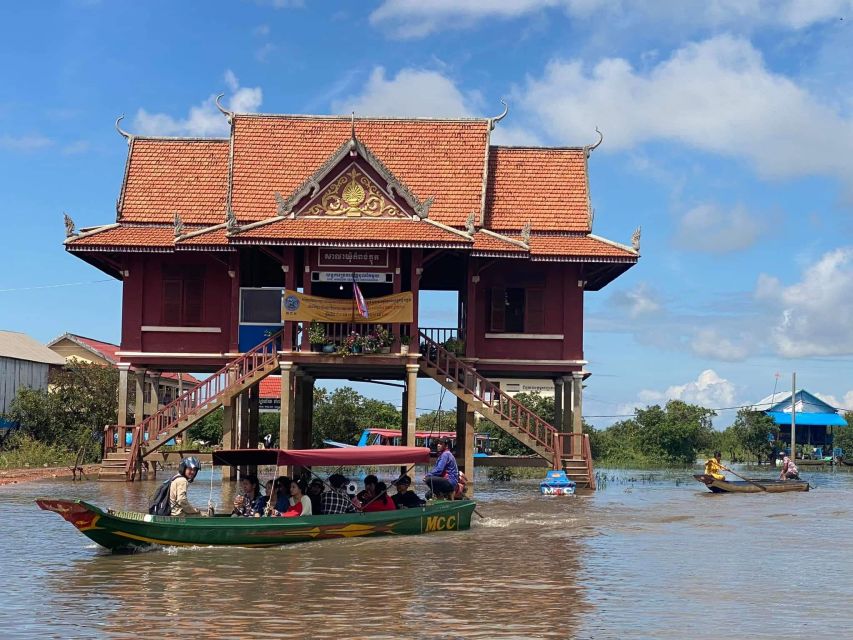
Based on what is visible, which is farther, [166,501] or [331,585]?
[166,501]

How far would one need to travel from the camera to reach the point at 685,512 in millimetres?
24688

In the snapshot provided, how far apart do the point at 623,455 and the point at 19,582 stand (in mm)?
49050

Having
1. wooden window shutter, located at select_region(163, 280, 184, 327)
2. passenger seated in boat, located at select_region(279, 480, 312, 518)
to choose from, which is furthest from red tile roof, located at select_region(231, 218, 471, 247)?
passenger seated in boat, located at select_region(279, 480, 312, 518)

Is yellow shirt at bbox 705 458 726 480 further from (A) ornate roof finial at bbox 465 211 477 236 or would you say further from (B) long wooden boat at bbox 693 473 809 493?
(A) ornate roof finial at bbox 465 211 477 236

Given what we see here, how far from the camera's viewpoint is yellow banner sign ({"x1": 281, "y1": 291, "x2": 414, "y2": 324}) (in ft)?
92.3

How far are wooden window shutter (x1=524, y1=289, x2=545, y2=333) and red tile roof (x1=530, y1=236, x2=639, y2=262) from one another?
1.29 m

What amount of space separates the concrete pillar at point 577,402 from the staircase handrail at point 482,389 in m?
0.92

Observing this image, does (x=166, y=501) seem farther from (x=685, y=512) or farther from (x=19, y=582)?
(x=685, y=512)

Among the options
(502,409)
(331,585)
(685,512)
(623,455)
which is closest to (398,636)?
(331,585)

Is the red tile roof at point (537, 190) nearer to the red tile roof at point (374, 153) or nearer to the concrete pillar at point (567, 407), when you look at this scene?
the red tile roof at point (374, 153)

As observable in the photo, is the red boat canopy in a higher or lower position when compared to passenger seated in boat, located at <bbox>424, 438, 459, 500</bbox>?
higher

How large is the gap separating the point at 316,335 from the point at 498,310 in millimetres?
5344

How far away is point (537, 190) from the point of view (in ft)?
105

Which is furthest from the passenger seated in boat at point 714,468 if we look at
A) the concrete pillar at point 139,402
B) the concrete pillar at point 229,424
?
the concrete pillar at point 139,402
